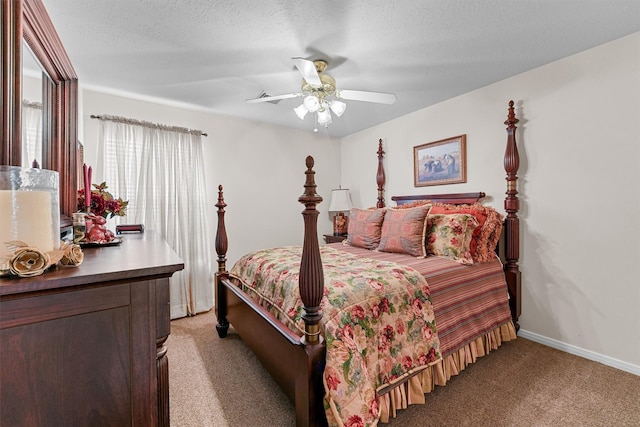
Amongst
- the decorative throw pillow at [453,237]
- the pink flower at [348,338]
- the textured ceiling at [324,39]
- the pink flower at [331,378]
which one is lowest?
the pink flower at [331,378]

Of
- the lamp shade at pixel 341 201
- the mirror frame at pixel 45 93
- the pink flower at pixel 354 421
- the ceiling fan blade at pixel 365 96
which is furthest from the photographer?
the lamp shade at pixel 341 201

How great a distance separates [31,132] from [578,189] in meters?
3.42

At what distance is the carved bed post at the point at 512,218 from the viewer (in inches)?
99.9

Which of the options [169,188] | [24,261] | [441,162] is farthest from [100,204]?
[441,162]

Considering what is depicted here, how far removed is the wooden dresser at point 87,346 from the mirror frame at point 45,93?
57 centimetres

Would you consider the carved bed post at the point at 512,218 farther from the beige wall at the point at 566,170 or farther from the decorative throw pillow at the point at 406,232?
the decorative throw pillow at the point at 406,232

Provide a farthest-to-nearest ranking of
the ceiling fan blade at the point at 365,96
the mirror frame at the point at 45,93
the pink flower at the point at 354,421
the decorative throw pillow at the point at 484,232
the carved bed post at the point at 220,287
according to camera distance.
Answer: the carved bed post at the point at 220,287 < the decorative throw pillow at the point at 484,232 < the ceiling fan blade at the point at 365,96 < the pink flower at the point at 354,421 < the mirror frame at the point at 45,93

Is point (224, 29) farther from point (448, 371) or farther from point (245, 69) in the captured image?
point (448, 371)

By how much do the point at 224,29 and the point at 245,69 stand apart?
52 cm

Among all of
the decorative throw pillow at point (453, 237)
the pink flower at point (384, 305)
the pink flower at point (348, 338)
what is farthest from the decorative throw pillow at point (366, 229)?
the pink flower at point (348, 338)

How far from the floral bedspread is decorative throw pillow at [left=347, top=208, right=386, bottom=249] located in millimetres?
827

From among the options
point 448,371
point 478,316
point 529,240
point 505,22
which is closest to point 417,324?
point 448,371

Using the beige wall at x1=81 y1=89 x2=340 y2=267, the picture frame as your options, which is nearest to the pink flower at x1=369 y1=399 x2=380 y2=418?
the picture frame

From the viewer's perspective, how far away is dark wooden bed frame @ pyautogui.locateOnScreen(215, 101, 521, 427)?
4.43 ft
